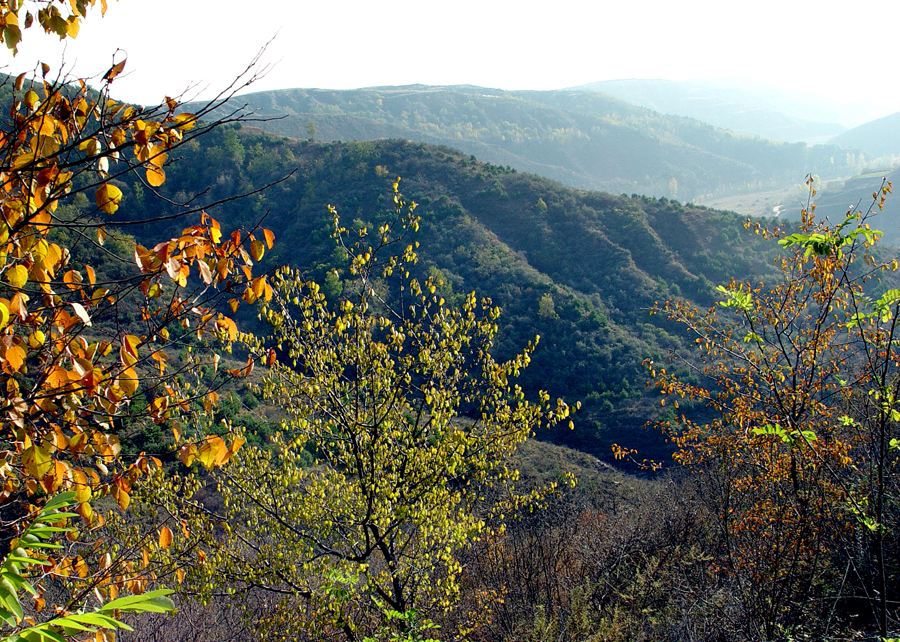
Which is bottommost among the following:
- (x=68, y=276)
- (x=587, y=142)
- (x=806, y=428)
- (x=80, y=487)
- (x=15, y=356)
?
(x=806, y=428)

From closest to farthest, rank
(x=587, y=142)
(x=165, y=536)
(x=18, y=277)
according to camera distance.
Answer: (x=18, y=277) < (x=165, y=536) < (x=587, y=142)

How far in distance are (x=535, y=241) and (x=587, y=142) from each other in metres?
128

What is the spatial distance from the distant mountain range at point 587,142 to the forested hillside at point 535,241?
73246 mm

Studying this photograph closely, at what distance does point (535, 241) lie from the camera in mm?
44094

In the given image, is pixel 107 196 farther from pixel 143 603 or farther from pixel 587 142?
pixel 587 142

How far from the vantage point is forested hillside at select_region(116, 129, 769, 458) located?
32.9 m

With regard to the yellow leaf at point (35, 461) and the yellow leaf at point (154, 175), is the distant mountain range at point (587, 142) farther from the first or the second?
the yellow leaf at point (35, 461)

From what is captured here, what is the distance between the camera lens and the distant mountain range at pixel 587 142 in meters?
140

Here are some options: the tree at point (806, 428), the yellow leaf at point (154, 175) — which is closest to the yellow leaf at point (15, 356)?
the yellow leaf at point (154, 175)

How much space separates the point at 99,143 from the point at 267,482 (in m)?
5.57

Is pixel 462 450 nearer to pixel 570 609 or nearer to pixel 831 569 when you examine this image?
pixel 570 609

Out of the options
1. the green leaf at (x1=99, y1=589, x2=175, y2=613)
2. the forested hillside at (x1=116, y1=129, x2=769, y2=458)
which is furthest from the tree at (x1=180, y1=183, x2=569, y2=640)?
the forested hillside at (x1=116, y1=129, x2=769, y2=458)

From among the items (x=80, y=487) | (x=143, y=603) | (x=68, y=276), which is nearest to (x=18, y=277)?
(x=68, y=276)

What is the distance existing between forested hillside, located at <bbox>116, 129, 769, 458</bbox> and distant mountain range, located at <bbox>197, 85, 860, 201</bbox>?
2884 inches
